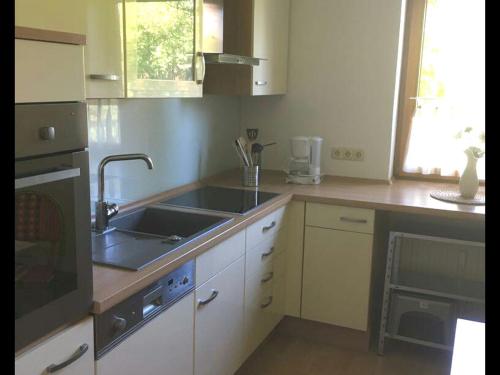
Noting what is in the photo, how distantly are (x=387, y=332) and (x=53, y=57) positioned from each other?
237cm

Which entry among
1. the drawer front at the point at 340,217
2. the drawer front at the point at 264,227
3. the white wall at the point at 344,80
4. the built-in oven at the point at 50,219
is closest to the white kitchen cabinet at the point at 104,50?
the built-in oven at the point at 50,219

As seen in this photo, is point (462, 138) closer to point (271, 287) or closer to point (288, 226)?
point (288, 226)

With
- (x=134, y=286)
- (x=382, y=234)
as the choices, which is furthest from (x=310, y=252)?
(x=134, y=286)

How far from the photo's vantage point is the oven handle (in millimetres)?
1060

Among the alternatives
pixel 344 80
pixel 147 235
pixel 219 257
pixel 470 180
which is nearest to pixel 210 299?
pixel 219 257

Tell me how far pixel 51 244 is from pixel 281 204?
159 centimetres

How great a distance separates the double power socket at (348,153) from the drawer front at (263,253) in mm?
765

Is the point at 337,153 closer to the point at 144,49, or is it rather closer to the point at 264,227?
the point at 264,227

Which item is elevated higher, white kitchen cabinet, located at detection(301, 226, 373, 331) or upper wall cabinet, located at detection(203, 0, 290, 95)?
upper wall cabinet, located at detection(203, 0, 290, 95)

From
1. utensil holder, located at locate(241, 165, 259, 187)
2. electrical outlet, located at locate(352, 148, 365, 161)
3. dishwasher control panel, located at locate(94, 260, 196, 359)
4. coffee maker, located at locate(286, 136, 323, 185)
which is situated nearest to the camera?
dishwasher control panel, located at locate(94, 260, 196, 359)

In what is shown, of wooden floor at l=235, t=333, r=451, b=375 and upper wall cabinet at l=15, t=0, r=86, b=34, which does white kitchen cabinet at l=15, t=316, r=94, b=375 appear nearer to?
upper wall cabinet at l=15, t=0, r=86, b=34

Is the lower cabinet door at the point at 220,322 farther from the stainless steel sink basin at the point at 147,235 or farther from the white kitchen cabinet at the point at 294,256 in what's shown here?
the white kitchen cabinet at the point at 294,256

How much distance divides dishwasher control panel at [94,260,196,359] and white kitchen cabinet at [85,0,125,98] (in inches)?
25.5

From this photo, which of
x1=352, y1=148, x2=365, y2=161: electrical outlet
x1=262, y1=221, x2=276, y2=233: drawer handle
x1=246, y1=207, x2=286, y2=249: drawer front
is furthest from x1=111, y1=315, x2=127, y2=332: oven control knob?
x1=352, y1=148, x2=365, y2=161: electrical outlet
